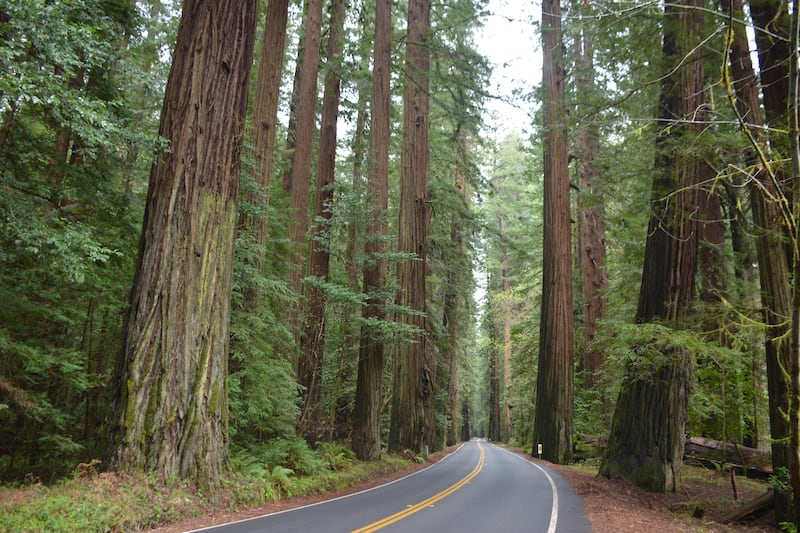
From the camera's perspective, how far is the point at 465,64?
1731cm

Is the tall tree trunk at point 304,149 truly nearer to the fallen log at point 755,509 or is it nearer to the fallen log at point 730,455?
the fallen log at point 755,509

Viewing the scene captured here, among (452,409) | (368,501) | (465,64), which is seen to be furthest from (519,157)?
(368,501)

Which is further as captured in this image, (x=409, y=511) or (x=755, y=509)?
(x=755, y=509)

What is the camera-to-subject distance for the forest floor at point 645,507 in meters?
7.41

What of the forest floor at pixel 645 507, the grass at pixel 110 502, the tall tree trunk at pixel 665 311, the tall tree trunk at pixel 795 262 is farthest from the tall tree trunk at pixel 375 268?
the tall tree trunk at pixel 795 262

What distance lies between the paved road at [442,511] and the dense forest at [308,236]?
1.66 meters

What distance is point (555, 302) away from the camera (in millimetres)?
17625

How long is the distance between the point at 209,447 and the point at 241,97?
626 cm

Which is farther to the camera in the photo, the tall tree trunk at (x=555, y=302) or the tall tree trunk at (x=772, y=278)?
the tall tree trunk at (x=555, y=302)

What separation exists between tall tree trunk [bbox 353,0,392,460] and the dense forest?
0.08m

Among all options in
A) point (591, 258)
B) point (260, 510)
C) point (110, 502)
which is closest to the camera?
point (110, 502)

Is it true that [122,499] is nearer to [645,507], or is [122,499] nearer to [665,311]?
[645,507]

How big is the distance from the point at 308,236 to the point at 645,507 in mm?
11028

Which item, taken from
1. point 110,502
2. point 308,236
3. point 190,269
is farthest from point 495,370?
point 110,502
